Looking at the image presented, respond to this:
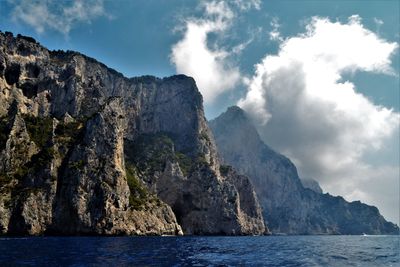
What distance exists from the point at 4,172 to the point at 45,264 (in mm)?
121116

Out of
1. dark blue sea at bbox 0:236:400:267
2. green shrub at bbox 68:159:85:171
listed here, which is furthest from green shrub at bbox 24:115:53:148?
dark blue sea at bbox 0:236:400:267

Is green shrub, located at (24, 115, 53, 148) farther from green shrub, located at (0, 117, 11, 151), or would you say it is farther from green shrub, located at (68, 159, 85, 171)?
green shrub, located at (68, 159, 85, 171)

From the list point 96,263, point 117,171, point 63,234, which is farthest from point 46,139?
point 96,263

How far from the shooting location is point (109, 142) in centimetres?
19262

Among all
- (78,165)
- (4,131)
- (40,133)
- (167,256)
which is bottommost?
(167,256)

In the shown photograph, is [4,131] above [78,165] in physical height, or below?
above

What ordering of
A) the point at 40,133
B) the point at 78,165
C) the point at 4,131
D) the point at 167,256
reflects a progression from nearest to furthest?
1. the point at 167,256
2. the point at 4,131
3. the point at 78,165
4. the point at 40,133

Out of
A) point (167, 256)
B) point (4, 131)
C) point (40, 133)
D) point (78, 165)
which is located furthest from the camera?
point (40, 133)

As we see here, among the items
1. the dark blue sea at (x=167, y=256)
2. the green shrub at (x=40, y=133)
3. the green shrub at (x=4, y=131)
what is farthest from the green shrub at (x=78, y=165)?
the dark blue sea at (x=167, y=256)

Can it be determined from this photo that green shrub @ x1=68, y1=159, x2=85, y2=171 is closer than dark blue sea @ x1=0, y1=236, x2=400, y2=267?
No

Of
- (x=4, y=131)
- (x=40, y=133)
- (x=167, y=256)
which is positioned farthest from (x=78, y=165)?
(x=167, y=256)

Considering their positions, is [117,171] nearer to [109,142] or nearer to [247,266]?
[109,142]

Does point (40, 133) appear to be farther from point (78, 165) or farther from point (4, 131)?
point (78, 165)

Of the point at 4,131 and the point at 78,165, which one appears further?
the point at 78,165
